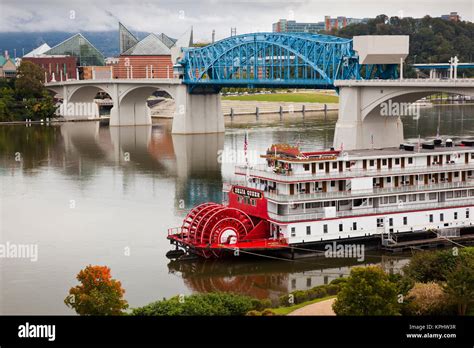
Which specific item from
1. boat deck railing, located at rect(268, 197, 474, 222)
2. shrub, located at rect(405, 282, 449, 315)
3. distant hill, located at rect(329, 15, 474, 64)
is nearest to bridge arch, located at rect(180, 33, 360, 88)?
boat deck railing, located at rect(268, 197, 474, 222)

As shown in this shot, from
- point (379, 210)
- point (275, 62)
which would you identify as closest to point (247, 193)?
point (379, 210)

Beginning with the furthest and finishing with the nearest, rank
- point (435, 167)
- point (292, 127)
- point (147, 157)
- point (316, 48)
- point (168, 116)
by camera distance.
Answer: point (168, 116) < point (292, 127) < point (316, 48) < point (147, 157) < point (435, 167)

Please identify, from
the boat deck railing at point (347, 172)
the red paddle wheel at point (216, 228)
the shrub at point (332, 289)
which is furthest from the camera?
the boat deck railing at point (347, 172)

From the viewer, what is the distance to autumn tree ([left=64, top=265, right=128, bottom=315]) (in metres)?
27.5

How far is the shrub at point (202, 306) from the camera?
2633cm

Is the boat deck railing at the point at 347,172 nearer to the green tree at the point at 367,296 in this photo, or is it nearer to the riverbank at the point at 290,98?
the green tree at the point at 367,296

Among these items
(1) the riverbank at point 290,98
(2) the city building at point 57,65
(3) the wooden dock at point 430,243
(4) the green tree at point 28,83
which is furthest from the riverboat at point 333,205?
(2) the city building at point 57,65

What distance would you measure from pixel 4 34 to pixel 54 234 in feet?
517

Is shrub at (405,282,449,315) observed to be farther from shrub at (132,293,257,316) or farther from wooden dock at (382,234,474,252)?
wooden dock at (382,234,474,252)

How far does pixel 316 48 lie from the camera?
278ft
